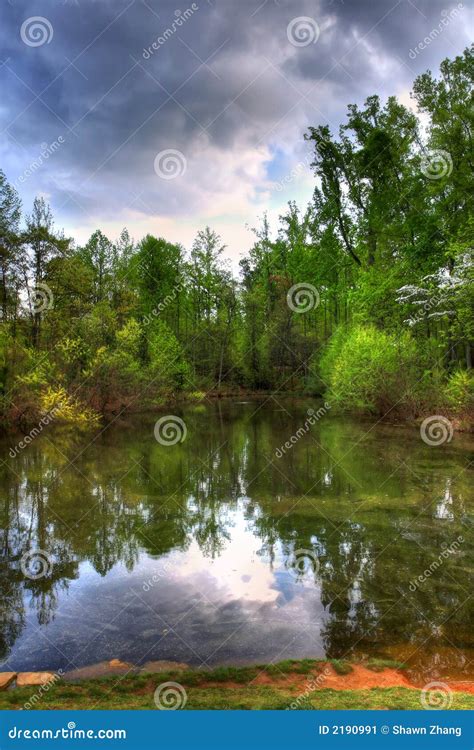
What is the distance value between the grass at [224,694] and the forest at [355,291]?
16604 mm

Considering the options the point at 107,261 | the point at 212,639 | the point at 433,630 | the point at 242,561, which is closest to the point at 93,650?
the point at 212,639

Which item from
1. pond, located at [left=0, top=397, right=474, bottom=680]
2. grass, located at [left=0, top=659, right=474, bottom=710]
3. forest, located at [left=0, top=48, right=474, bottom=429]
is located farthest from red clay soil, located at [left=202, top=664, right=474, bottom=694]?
forest, located at [left=0, top=48, right=474, bottom=429]

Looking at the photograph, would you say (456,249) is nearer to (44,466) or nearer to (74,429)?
(44,466)

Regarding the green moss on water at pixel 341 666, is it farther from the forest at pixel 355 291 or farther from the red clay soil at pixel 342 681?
the forest at pixel 355 291

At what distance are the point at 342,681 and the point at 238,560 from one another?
397cm

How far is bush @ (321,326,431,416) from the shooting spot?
25594 mm

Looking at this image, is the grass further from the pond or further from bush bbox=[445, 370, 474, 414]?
bush bbox=[445, 370, 474, 414]

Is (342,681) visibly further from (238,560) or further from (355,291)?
(355,291)

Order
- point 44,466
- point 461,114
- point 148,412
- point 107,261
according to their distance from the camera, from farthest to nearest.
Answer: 1. point 107,261
2. point 148,412
3. point 461,114
4. point 44,466

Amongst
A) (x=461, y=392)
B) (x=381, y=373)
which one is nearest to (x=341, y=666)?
(x=461, y=392)

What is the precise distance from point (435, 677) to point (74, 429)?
23.9 metres

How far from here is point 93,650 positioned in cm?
596

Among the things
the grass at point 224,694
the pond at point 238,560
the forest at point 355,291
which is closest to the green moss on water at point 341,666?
the grass at point 224,694

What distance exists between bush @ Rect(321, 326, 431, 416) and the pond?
7818 mm
